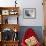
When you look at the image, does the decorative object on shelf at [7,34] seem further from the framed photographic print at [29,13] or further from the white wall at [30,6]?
the framed photographic print at [29,13]

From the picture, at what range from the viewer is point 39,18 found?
18.1ft

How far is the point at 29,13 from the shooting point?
5523mm

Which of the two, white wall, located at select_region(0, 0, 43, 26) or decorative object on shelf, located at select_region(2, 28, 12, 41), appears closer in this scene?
decorative object on shelf, located at select_region(2, 28, 12, 41)

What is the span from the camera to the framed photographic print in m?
5.50

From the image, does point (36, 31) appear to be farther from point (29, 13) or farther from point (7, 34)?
point (7, 34)

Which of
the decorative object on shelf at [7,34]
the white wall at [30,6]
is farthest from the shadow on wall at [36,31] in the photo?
the decorative object on shelf at [7,34]

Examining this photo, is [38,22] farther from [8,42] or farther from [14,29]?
[8,42]

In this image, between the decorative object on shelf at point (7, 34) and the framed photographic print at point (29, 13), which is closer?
the decorative object on shelf at point (7, 34)

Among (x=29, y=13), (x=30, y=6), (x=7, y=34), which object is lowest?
(x=7, y=34)

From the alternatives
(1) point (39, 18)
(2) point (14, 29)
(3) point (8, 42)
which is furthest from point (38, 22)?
(3) point (8, 42)

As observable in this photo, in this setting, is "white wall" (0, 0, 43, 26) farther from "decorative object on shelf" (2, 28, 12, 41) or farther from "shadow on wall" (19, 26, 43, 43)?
"decorative object on shelf" (2, 28, 12, 41)

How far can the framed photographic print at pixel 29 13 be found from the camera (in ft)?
18.1

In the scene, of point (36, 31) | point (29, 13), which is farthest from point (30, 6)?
point (36, 31)

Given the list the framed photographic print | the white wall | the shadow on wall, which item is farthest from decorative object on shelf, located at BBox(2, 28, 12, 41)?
the framed photographic print
